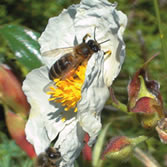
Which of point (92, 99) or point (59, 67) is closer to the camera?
point (92, 99)

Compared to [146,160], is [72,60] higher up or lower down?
higher up

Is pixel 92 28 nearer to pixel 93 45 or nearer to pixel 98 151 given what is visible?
pixel 93 45

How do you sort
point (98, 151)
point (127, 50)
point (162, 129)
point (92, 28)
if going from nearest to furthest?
point (162, 129) → point (92, 28) → point (98, 151) → point (127, 50)

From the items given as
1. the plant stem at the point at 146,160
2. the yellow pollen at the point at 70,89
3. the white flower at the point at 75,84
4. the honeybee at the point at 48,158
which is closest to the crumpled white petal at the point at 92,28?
the white flower at the point at 75,84

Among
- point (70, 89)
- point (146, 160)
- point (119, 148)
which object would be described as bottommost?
point (146, 160)

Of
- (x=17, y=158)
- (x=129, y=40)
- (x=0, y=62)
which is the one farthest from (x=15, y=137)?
(x=129, y=40)

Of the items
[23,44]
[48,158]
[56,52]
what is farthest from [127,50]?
[48,158]
